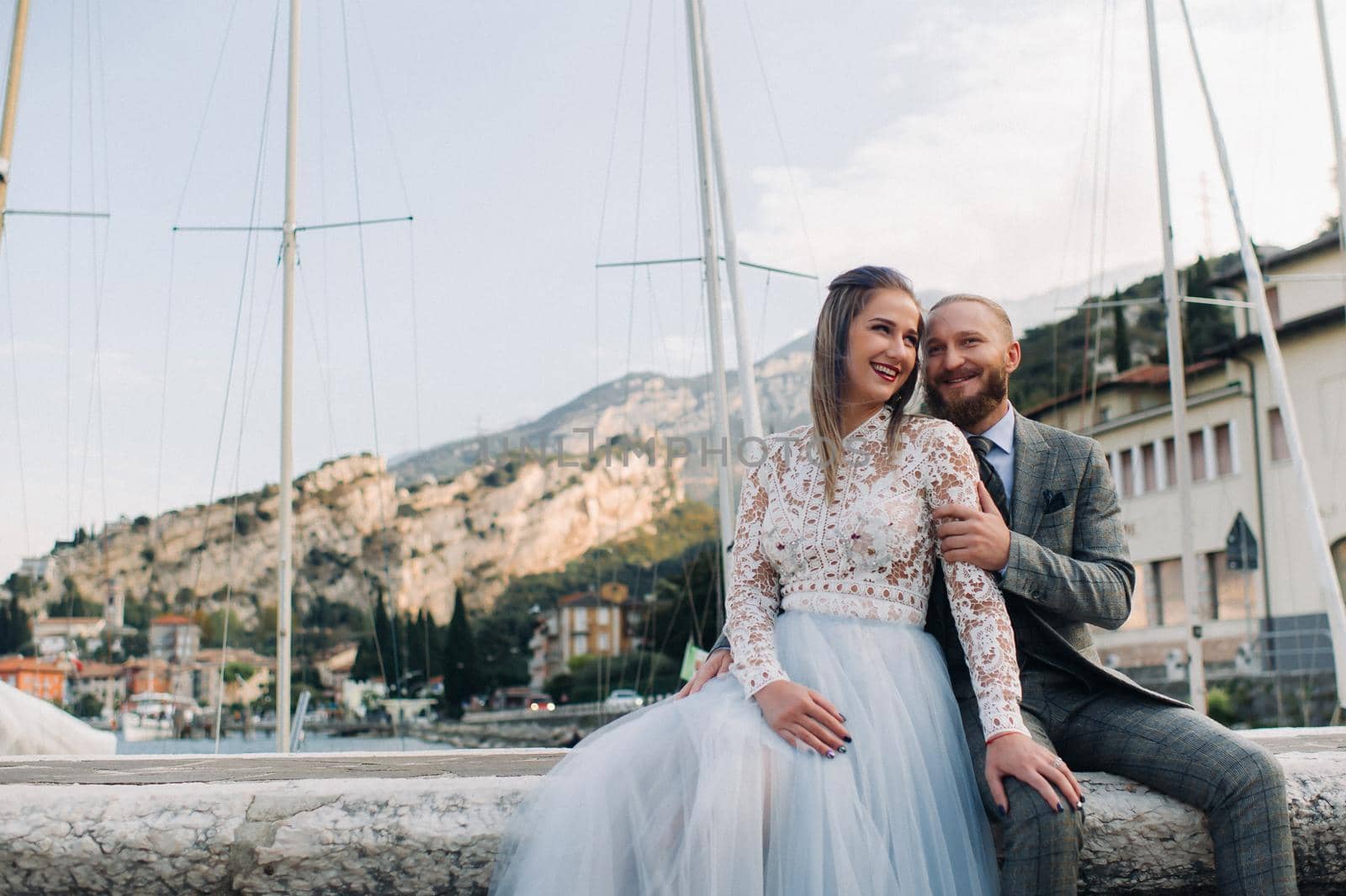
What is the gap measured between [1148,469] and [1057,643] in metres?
36.0

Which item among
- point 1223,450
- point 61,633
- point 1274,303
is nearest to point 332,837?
point 1223,450

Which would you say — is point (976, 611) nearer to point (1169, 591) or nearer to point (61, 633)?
point (1169, 591)

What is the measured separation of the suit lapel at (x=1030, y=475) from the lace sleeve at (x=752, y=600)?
26.1 inches

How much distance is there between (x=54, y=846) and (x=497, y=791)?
91cm

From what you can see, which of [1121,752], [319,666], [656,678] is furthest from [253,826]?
[319,666]

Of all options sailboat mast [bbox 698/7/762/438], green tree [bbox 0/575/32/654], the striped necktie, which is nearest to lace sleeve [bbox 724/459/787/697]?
the striped necktie

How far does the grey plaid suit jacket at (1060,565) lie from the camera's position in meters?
2.73

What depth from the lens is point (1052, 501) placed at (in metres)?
2.98

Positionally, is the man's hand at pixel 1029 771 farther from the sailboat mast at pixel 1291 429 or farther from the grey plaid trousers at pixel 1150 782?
the sailboat mast at pixel 1291 429

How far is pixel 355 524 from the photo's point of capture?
135 meters

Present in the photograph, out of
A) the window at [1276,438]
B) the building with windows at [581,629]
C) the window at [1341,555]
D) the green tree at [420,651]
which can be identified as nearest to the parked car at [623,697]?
the green tree at [420,651]

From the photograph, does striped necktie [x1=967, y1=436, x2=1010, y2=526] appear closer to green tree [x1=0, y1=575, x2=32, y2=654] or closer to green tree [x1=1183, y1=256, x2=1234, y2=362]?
green tree [x1=1183, y1=256, x2=1234, y2=362]

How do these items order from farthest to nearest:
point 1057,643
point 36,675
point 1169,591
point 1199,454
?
1. point 36,675
2. point 1169,591
3. point 1199,454
4. point 1057,643

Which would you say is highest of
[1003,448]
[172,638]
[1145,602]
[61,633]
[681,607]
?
[1003,448]
